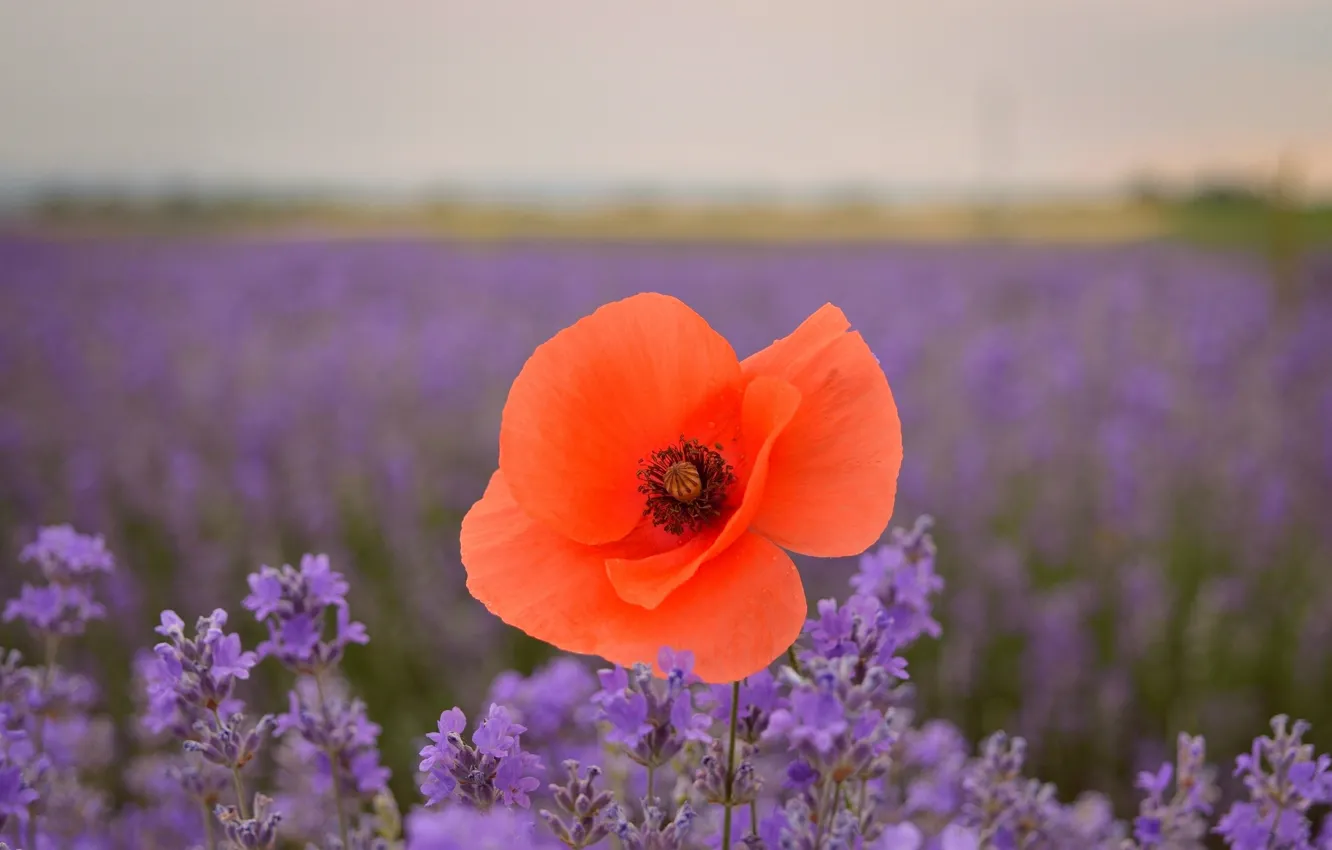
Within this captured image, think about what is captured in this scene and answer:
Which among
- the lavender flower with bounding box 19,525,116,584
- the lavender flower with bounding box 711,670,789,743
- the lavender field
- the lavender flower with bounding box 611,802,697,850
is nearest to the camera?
the lavender flower with bounding box 611,802,697,850

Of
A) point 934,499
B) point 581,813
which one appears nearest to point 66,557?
point 581,813

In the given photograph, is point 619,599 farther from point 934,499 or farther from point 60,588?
point 934,499

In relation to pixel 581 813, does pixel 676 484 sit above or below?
above

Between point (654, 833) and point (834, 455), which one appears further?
point (834, 455)

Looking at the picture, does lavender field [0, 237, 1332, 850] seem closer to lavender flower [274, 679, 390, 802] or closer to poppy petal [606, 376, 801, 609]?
poppy petal [606, 376, 801, 609]

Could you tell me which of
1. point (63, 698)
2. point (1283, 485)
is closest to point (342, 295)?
point (1283, 485)

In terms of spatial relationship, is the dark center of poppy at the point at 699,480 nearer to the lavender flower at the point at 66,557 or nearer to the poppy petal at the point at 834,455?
the poppy petal at the point at 834,455

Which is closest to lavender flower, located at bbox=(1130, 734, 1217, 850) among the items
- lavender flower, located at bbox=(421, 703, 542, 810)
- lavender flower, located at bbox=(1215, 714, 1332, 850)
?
lavender flower, located at bbox=(1215, 714, 1332, 850)
